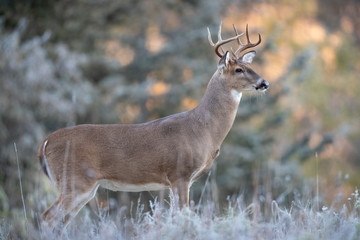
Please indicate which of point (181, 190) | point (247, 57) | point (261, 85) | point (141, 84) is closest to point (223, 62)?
point (261, 85)

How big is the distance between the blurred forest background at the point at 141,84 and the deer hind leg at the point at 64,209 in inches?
129

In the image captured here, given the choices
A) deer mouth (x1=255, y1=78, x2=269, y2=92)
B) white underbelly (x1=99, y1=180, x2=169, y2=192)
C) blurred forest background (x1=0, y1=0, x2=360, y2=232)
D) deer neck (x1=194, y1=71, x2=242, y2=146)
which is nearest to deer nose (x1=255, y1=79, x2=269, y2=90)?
deer mouth (x1=255, y1=78, x2=269, y2=92)

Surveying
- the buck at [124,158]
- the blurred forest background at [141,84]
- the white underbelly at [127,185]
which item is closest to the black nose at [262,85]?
the buck at [124,158]

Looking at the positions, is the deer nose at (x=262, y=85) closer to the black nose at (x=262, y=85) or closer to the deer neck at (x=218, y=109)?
the black nose at (x=262, y=85)

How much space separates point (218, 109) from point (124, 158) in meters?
1.25

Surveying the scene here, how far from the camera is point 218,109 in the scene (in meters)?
6.92

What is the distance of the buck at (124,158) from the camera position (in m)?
6.27

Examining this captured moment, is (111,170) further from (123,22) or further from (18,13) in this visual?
(123,22)

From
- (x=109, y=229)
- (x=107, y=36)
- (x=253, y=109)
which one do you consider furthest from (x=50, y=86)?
(x=109, y=229)

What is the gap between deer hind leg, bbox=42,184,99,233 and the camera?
603 centimetres

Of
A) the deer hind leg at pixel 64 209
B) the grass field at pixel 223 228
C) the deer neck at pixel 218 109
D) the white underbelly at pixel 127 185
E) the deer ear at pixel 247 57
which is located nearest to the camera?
the grass field at pixel 223 228

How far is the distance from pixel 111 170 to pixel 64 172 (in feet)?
1.58

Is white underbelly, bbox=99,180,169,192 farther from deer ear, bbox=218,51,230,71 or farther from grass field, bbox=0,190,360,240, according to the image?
deer ear, bbox=218,51,230,71

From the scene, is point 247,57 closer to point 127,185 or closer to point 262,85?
point 262,85
